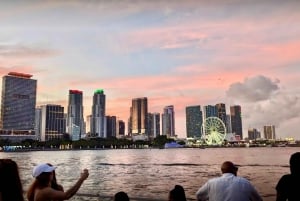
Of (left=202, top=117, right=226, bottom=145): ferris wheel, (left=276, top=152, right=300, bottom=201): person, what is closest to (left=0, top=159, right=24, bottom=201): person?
(left=276, top=152, right=300, bottom=201): person

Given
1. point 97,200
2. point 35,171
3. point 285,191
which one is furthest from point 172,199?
point 97,200

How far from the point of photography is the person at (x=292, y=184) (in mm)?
5895

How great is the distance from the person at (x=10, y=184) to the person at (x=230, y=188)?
140 inches

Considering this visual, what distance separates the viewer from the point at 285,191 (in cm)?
598

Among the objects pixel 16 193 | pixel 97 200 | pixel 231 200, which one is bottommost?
pixel 97 200

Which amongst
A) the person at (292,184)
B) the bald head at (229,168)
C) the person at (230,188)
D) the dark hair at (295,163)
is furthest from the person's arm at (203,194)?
the dark hair at (295,163)

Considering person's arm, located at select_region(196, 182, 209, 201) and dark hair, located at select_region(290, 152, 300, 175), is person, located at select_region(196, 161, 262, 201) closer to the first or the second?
person's arm, located at select_region(196, 182, 209, 201)

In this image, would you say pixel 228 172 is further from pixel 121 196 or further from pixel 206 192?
pixel 121 196

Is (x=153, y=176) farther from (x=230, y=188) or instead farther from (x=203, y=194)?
(x=230, y=188)

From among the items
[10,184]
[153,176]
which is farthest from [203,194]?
[153,176]

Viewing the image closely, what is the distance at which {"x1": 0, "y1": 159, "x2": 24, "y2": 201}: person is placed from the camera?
4.63 m

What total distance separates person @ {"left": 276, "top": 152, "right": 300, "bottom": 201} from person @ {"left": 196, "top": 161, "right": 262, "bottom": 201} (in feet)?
2.13

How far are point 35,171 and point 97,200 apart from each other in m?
16.2

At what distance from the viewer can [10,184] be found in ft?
15.2
